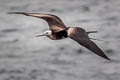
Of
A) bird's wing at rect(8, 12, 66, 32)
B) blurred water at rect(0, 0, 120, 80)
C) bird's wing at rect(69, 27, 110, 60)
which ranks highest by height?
bird's wing at rect(8, 12, 66, 32)

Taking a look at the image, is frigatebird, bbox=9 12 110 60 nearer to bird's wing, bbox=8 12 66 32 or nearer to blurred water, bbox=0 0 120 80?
bird's wing, bbox=8 12 66 32

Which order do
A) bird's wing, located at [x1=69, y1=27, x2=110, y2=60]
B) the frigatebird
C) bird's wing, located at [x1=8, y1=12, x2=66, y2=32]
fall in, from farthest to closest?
1. bird's wing, located at [x1=8, y1=12, x2=66, y2=32]
2. the frigatebird
3. bird's wing, located at [x1=69, y1=27, x2=110, y2=60]

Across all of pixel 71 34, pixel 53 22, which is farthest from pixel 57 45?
pixel 71 34

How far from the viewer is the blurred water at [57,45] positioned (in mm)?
21766

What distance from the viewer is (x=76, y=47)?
23.5 meters

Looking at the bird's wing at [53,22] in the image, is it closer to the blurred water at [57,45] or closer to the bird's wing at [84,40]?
the bird's wing at [84,40]

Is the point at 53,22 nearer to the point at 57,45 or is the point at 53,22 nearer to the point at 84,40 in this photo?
the point at 84,40

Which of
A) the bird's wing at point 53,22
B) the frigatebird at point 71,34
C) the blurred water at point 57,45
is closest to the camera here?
the frigatebird at point 71,34

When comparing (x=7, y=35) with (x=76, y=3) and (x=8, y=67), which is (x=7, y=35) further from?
(x=76, y=3)

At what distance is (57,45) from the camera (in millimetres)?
23844

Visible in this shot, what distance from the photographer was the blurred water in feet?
71.4

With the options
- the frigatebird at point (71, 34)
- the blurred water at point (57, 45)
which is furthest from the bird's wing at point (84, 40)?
the blurred water at point (57, 45)

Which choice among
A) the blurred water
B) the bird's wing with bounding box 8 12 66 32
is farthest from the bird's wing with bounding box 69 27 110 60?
the blurred water

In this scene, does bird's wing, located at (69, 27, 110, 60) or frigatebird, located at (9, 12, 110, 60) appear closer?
bird's wing, located at (69, 27, 110, 60)
